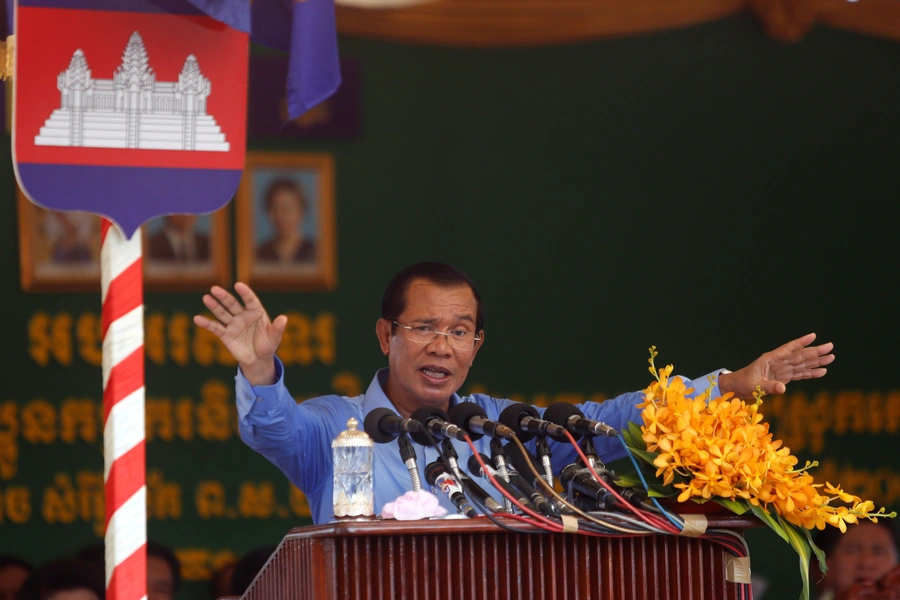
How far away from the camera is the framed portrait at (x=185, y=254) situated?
584 centimetres

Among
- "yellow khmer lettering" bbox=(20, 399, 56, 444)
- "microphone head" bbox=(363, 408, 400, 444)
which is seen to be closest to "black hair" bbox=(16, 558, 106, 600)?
"yellow khmer lettering" bbox=(20, 399, 56, 444)

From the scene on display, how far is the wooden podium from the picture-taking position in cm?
215

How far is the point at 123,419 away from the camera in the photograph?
265 centimetres

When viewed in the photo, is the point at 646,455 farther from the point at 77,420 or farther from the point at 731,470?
the point at 77,420

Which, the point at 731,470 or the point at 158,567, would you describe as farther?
the point at 158,567

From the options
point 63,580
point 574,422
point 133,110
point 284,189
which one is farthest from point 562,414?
point 284,189

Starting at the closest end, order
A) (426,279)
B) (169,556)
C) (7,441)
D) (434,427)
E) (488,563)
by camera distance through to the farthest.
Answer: (488,563) < (434,427) < (426,279) < (169,556) < (7,441)

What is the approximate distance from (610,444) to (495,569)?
1049 millimetres

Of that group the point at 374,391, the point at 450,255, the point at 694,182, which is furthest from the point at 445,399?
the point at 694,182

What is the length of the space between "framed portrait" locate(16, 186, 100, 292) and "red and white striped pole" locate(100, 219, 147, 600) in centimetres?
314

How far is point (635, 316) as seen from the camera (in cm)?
620

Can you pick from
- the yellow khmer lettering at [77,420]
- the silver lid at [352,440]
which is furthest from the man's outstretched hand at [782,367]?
the yellow khmer lettering at [77,420]

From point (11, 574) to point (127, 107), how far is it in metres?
3.16

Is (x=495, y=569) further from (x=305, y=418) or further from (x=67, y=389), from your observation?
(x=67, y=389)
